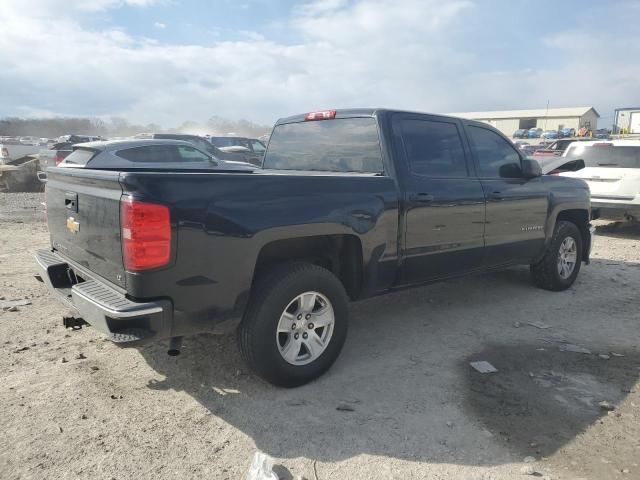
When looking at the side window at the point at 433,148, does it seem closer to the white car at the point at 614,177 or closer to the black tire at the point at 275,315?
the black tire at the point at 275,315

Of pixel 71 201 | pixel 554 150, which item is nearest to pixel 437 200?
pixel 71 201

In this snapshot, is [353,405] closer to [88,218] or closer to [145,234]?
[145,234]

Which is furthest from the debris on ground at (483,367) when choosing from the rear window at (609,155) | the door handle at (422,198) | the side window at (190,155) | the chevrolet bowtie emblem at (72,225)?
the side window at (190,155)

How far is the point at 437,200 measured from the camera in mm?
4152

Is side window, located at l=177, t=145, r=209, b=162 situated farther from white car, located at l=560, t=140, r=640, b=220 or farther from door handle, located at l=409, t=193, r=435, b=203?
white car, located at l=560, t=140, r=640, b=220

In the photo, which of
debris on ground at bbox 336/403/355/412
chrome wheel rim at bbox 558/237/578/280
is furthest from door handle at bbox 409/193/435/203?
chrome wheel rim at bbox 558/237/578/280

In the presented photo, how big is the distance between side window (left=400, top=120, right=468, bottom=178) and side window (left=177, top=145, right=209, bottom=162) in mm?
7359

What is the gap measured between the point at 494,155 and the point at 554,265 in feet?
5.56

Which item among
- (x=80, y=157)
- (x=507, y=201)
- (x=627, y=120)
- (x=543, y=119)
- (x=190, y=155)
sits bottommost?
(x=507, y=201)

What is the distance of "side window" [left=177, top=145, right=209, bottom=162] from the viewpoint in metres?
10.8

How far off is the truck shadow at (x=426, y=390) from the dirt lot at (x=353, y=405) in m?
0.01

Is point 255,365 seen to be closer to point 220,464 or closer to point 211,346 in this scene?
point 220,464

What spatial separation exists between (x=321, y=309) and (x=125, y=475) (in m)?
1.56

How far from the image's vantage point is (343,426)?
9.88ft
